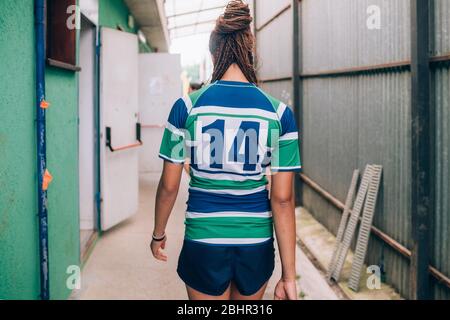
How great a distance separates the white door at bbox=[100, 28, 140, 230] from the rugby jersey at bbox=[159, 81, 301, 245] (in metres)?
3.57

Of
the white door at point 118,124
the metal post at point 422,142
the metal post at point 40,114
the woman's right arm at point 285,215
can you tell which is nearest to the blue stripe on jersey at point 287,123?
the woman's right arm at point 285,215

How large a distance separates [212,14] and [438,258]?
36.1ft

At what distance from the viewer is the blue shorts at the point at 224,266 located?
1711mm

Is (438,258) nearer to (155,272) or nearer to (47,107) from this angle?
(155,272)

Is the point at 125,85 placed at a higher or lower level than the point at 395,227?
higher

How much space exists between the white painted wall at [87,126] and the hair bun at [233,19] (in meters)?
3.63

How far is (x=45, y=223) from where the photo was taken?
2859mm

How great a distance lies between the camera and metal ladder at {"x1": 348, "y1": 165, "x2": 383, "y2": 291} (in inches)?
157

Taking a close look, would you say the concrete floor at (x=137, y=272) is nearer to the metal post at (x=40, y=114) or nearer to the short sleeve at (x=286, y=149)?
the metal post at (x=40, y=114)

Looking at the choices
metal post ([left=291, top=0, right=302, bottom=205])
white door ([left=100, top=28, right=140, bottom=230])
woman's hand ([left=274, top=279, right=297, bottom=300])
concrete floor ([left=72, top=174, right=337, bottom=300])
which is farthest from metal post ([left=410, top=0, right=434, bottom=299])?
metal post ([left=291, top=0, right=302, bottom=205])

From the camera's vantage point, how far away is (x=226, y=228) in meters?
1.69

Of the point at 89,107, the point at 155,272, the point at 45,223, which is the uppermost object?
the point at 89,107

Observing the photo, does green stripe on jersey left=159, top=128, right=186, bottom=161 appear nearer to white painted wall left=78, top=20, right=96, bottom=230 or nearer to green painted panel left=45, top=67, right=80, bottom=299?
green painted panel left=45, top=67, right=80, bottom=299
